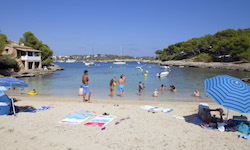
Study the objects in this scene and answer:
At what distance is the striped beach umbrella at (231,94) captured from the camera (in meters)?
4.95

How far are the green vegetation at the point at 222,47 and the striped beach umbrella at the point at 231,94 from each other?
172 ft

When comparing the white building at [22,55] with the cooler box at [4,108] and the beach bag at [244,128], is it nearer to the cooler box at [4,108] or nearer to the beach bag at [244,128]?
the cooler box at [4,108]

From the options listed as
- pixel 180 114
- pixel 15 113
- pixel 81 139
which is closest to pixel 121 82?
pixel 180 114

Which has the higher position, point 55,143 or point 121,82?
point 121,82

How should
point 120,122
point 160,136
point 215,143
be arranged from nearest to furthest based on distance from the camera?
1. point 215,143
2. point 160,136
3. point 120,122

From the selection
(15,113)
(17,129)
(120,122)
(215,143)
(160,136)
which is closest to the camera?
(215,143)

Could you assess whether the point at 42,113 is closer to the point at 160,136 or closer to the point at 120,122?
the point at 120,122

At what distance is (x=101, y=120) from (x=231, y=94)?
439 cm

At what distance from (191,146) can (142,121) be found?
2.25 meters

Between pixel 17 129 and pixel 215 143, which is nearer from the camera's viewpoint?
pixel 215 143

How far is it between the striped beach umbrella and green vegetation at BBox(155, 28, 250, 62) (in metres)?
52.3

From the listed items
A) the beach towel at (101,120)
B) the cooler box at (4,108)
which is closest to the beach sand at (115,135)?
the beach towel at (101,120)

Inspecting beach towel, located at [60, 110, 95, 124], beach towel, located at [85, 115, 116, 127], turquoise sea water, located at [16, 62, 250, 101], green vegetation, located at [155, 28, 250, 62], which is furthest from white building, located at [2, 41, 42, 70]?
green vegetation, located at [155, 28, 250, 62]

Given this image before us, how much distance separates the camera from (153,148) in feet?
15.7
